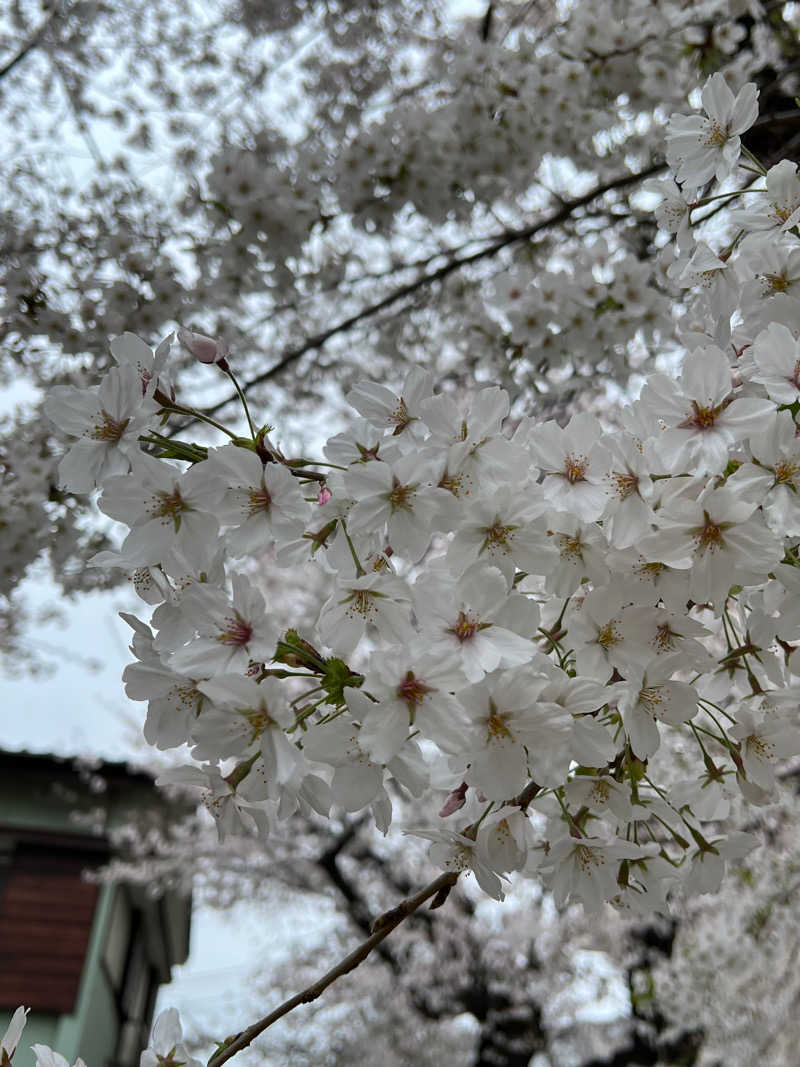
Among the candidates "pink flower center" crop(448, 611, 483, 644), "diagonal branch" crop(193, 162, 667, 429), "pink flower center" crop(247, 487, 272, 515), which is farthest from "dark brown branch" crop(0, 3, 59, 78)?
"pink flower center" crop(448, 611, 483, 644)

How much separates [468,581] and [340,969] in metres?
0.52

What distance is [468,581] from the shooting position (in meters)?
0.94

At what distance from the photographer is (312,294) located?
335 centimetres

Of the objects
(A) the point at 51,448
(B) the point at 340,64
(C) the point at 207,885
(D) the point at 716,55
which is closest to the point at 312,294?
(A) the point at 51,448

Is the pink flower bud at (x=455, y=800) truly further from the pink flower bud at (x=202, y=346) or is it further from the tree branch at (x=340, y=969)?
the pink flower bud at (x=202, y=346)

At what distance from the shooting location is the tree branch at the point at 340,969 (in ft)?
3.38

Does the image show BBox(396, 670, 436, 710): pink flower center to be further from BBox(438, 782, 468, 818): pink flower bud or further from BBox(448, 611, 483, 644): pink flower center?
BBox(438, 782, 468, 818): pink flower bud

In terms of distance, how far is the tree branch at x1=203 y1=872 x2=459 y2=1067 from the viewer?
1031 mm

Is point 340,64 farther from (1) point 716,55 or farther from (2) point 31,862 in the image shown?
(2) point 31,862

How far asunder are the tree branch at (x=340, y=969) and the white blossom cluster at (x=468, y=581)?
5 centimetres

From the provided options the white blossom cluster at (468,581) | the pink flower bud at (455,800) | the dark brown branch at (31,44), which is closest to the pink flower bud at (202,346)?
the white blossom cluster at (468,581)

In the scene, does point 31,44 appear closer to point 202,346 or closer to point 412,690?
point 202,346

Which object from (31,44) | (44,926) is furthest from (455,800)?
(44,926)

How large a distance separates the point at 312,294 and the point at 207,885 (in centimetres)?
780
